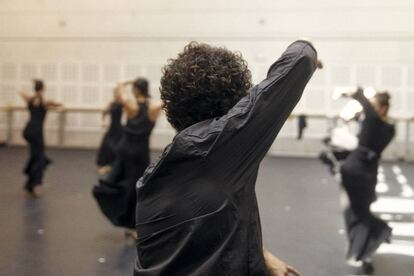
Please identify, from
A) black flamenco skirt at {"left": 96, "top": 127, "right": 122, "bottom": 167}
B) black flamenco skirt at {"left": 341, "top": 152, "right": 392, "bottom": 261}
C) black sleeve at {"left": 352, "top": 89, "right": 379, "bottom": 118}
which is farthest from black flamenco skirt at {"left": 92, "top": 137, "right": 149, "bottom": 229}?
black flamenco skirt at {"left": 96, "top": 127, "right": 122, "bottom": 167}

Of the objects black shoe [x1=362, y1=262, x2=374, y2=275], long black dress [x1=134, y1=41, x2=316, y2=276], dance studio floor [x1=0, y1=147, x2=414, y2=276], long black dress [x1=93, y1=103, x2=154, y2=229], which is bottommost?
dance studio floor [x1=0, y1=147, x2=414, y2=276]

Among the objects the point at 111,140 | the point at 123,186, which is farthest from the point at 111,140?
the point at 123,186

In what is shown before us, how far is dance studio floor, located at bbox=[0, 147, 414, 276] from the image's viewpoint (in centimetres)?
439

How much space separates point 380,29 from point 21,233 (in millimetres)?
9606

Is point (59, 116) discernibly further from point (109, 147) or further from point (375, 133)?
point (375, 133)

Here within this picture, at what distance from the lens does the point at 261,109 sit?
129 cm

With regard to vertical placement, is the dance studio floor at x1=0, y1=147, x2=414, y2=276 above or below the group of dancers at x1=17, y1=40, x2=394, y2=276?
below

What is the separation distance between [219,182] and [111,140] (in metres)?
8.48

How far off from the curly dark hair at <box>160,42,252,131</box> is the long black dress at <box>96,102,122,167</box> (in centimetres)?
806

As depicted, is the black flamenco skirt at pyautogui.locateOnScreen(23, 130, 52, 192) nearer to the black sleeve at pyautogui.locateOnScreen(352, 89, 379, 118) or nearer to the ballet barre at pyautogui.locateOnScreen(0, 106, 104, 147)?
the black sleeve at pyautogui.locateOnScreen(352, 89, 379, 118)

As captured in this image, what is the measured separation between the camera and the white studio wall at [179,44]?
39.8ft

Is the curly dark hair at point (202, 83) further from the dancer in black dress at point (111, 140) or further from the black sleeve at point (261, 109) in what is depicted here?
the dancer in black dress at point (111, 140)

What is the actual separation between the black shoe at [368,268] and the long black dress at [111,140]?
5.90 meters

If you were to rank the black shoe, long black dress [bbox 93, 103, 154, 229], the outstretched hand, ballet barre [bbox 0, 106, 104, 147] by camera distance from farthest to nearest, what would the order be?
ballet barre [bbox 0, 106, 104, 147]
long black dress [bbox 93, 103, 154, 229]
the black shoe
the outstretched hand
